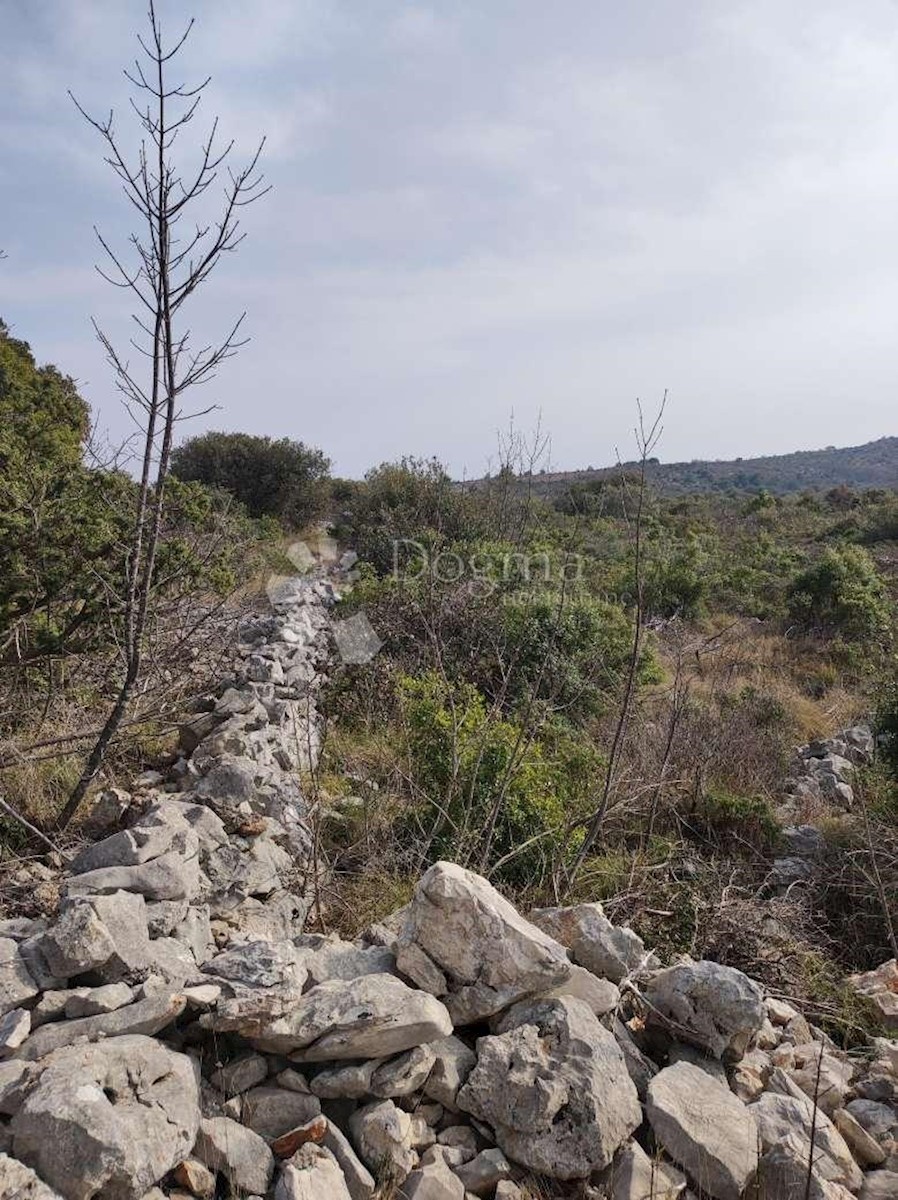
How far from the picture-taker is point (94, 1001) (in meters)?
2.25

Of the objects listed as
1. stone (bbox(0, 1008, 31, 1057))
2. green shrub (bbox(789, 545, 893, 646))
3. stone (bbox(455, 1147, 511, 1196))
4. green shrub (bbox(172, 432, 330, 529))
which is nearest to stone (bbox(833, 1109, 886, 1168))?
stone (bbox(455, 1147, 511, 1196))

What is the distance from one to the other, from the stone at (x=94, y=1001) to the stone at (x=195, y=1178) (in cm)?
46

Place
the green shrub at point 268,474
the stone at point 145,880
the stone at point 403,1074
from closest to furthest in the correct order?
the stone at point 403,1074 → the stone at point 145,880 → the green shrub at point 268,474

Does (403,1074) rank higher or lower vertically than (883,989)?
higher

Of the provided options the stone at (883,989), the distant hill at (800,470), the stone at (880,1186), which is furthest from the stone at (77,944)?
the distant hill at (800,470)

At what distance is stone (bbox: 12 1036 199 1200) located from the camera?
1.78 meters

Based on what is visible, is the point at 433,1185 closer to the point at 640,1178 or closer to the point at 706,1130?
the point at 640,1178

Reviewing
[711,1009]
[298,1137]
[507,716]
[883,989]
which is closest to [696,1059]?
[711,1009]

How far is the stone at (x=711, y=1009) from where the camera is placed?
107 inches

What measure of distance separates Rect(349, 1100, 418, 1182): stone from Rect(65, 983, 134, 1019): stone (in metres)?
0.75

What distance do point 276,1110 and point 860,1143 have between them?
190 centimetres

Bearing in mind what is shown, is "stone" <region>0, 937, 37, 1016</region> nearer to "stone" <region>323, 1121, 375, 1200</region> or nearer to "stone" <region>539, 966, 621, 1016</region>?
"stone" <region>323, 1121, 375, 1200</region>

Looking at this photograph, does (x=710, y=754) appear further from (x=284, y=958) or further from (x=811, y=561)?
(x=811, y=561)

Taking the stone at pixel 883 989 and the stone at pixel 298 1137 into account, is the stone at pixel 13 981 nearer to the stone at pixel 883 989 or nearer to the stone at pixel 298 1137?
the stone at pixel 298 1137
